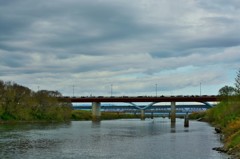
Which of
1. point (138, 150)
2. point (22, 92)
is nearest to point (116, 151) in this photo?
point (138, 150)

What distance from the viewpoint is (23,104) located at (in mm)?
179625

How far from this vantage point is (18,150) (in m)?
64.1

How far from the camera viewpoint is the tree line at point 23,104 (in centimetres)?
17012

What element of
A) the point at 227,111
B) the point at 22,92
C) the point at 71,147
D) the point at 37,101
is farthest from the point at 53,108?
the point at 71,147

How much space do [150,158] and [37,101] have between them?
143 meters

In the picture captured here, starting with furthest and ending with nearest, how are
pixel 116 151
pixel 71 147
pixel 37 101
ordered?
pixel 37 101
pixel 71 147
pixel 116 151

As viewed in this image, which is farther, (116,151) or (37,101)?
(37,101)

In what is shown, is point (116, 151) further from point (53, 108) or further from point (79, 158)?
point (53, 108)

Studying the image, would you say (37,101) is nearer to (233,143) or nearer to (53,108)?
(53,108)

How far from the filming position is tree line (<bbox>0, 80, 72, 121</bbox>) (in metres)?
170

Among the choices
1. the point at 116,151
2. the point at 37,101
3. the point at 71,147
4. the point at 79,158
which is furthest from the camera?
the point at 37,101

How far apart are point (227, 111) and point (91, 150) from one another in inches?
2892

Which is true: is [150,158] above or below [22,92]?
below

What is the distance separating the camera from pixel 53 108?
19912cm
